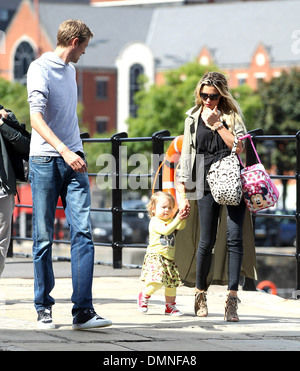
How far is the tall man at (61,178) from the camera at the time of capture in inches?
236

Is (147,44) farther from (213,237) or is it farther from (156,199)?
(213,237)

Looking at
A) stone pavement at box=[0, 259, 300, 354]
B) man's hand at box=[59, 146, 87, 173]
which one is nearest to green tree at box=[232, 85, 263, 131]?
stone pavement at box=[0, 259, 300, 354]

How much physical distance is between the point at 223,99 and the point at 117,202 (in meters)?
3.91

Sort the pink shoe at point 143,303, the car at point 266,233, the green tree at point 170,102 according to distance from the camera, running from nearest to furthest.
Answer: the pink shoe at point 143,303
the car at point 266,233
the green tree at point 170,102

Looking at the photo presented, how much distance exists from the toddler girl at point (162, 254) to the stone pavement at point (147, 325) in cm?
16

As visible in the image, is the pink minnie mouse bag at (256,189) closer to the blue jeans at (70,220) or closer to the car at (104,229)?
the blue jeans at (70,220)

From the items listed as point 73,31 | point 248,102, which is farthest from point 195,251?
point 248,102

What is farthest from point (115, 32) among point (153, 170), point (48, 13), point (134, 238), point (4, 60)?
point (153, 170)

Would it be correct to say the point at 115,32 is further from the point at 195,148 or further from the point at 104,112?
the point at 195,148

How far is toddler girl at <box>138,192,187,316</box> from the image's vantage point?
273 inches

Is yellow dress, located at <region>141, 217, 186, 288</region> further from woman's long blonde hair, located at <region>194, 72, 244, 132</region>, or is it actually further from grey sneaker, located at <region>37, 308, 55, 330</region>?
grey sneaker, located at <region>37, 308, 55, 330</region>

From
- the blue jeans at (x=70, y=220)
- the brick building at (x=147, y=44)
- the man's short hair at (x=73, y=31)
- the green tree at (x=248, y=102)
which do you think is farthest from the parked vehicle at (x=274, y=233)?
the brick building at (x=147, y=44)

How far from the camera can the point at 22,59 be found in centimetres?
8262

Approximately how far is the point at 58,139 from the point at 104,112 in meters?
78.0
